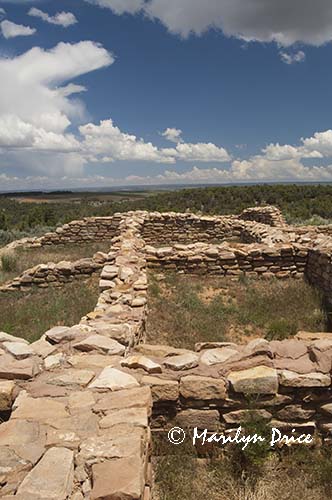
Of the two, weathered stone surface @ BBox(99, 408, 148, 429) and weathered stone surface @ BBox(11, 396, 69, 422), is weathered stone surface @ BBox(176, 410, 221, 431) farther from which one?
weathered stone surface @ BBox(11, 396, 69, 422)

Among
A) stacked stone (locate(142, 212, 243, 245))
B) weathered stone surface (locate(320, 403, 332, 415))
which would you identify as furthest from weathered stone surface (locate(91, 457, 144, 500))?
stacked stone (locate(142, 212, 243, 245))

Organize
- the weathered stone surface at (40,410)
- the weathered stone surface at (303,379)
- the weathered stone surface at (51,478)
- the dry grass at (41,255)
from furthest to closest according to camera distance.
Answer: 1. the dry grass at (41,255)
2. the weathered stone surface at (303,379)
3. the weathered stone surface at (40,410)
4. the weathered stone surface at (51,478)

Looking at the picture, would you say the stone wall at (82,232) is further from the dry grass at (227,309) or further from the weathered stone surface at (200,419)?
the weathered stone surface at (200,419)

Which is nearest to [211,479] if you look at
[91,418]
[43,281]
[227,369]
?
[227,369]

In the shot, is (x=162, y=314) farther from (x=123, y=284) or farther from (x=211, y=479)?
(x=211, y=479)

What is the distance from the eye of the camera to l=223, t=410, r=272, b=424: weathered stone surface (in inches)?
129

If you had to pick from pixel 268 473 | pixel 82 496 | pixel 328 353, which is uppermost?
pixel 328 353

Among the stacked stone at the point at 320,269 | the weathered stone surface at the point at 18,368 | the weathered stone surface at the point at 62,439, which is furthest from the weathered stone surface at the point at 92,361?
the stacked stone at the point at 320,269

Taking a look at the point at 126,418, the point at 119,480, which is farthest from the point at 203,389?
the point at 119,480

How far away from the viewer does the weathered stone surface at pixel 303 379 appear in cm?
330

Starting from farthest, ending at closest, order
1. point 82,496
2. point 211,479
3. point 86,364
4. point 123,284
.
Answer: point 123,284
point 86,364
point 211,479
point 82,496

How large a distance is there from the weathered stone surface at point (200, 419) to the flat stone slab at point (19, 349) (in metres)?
1.59

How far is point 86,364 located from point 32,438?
106cm

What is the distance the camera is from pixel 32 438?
101 inches
